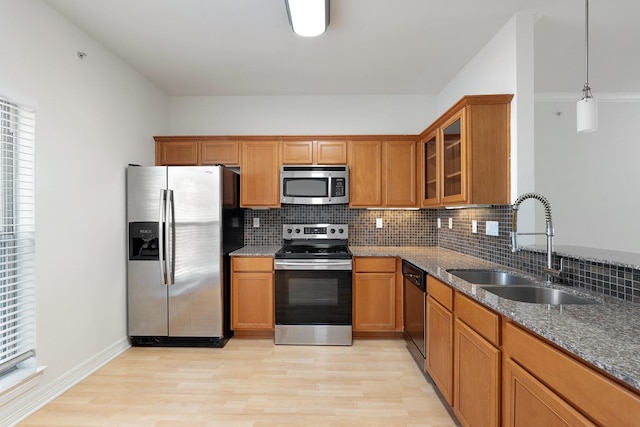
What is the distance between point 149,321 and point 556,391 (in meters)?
3.16

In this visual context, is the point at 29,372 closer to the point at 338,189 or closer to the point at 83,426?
the point at 83,426

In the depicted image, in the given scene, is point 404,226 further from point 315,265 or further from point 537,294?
point 537,294

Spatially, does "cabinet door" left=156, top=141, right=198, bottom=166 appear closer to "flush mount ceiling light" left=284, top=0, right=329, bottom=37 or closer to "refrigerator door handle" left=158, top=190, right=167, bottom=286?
"refrigerator door handle" left=158, top=190, right=167, bottom=286

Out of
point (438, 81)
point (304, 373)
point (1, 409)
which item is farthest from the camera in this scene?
point (438, 81)

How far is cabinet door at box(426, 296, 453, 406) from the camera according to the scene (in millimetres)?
1978

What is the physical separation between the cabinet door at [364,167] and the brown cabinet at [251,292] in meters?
1.21

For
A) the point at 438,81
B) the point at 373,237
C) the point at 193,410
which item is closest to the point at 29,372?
the point at 193,410

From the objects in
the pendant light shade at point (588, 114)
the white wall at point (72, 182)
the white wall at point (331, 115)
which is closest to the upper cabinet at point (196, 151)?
the white wall at point (331, 115)

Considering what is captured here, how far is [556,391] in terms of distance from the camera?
1074 mm

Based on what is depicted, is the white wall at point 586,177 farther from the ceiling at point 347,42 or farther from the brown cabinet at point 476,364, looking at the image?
the brown cabinet at point 476,364

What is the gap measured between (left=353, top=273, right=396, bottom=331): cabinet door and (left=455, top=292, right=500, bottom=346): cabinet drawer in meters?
1.39

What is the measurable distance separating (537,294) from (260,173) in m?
2.75

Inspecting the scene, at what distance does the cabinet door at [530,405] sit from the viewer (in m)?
1.02

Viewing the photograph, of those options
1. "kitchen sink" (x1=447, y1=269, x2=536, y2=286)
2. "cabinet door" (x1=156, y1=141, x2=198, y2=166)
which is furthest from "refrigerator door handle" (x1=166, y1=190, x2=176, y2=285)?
"kitchen sink" (x1=447, y1=269, x2=536, y2=286)
